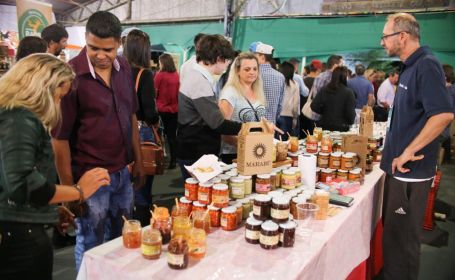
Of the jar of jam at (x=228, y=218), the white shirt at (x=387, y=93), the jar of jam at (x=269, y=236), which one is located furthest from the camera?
the white shirt at (x=387, y=93)

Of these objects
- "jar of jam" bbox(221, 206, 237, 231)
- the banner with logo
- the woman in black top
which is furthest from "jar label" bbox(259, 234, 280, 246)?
the banner with logo

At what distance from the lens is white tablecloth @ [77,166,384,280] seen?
1285mm

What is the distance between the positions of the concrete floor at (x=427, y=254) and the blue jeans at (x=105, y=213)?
0.84 m

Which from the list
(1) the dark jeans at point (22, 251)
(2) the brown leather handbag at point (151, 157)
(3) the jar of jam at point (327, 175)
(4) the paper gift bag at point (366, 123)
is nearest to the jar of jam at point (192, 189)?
(1) the dark jeans at point (22, 251)

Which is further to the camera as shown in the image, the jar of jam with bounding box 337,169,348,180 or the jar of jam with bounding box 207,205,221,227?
the jar of jam with bounding box 337,169,348,180

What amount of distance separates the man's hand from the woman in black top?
2.15 meters

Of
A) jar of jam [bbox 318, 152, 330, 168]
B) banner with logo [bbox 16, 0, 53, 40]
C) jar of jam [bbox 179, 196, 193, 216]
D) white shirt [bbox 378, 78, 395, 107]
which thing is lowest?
jar of jam [bbox 179, 196, 193, 216]

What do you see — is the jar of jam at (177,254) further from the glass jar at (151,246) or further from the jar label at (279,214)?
the jar label at (279,214)

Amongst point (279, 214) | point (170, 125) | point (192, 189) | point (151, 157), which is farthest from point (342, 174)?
point (170, 125)

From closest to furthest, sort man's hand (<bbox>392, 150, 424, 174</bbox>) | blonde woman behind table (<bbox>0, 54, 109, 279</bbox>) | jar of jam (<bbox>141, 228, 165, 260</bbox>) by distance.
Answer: blonde woman behind table (<bbox>0, 54, 109, 279</bbox>)
jar of jam (<bbox>141, 228, 165, 260</bbox>)
man's hand (<bbox>392, 150, 424, 174</bbox>)

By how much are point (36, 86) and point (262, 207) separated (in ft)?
2.96

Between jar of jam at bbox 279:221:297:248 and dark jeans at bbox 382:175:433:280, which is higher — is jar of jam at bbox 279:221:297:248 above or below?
above

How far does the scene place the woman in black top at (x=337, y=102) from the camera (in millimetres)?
4215

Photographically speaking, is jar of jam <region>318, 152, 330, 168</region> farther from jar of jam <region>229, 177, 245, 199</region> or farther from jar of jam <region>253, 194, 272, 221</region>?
jar of jam <region>253, 194, 272, 221</region>
